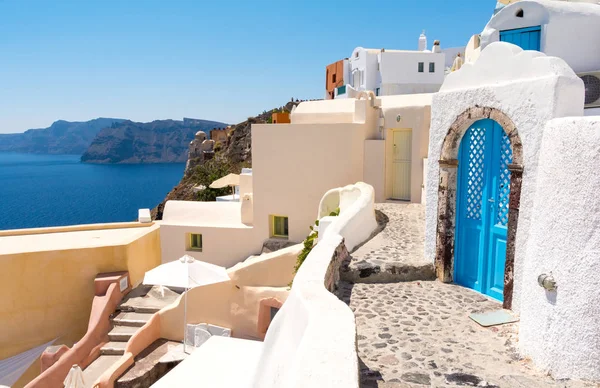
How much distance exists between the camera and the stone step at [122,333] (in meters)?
11.4

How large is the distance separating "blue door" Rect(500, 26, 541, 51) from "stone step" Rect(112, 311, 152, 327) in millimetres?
11320

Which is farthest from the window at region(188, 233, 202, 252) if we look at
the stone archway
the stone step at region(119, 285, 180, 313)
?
the stone archway

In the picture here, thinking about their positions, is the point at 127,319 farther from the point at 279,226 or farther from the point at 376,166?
the point at 376,166

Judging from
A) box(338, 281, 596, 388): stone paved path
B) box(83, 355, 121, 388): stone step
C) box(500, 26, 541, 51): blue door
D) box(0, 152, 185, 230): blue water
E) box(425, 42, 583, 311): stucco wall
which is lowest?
box(0, 152, 185, 230): blue water

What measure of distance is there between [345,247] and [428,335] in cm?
258

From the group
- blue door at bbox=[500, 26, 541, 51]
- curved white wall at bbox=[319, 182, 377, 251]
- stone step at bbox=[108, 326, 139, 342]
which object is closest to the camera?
curved white wall at bbox=[319, 182, 377, 251]

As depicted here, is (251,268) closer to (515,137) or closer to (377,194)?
(377,194)

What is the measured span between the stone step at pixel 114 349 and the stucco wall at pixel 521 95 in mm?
9420

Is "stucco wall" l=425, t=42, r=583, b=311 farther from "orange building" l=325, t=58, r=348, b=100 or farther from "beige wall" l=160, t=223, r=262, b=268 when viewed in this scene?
"orange building" l=325, t=58, r=348, b=100

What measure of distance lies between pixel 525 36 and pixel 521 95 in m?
4.38

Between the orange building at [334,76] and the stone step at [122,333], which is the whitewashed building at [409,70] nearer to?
the orange building at [334,76]

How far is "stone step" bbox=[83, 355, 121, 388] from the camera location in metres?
10.0

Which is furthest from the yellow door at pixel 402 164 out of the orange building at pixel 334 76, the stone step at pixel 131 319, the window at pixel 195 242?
the orange building at pixel 334 76

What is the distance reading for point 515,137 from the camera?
18.1 feet
